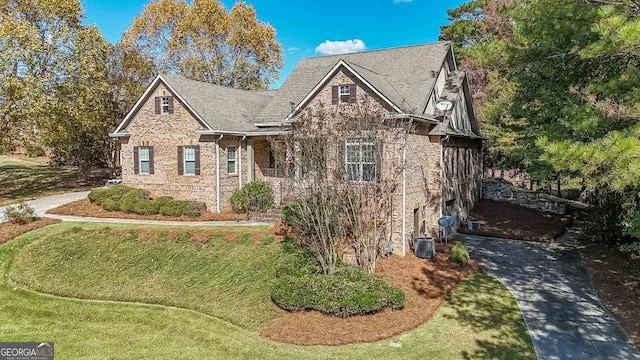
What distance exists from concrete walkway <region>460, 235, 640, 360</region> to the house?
352cm

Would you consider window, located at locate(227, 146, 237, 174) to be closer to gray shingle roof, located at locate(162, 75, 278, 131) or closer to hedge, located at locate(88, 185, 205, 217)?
gray shingle roof, located at locate(162, 75, 278, 131)

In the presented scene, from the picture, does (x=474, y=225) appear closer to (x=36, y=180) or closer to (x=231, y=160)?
(x=231, y=160)

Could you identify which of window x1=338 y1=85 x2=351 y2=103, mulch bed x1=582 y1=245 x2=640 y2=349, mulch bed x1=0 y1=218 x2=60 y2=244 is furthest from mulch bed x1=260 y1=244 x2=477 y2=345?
mulch bed x1=0 y1=218 x2=60 y2=244

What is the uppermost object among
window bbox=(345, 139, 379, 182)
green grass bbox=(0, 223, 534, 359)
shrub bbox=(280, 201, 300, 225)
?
window bbox=(345, 139, 379, 182)

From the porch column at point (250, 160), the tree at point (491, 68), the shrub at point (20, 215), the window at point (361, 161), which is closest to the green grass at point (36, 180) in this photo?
the shrub at point (20, 215)

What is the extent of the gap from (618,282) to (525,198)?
16059 mm

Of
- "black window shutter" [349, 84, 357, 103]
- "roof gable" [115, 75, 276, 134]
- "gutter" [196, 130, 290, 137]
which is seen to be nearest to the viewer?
"black window shutter" [349, 84, 357, 103]

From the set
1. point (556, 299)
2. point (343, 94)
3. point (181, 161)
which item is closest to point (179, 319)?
point (343, 94)

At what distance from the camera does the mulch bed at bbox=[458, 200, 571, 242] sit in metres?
20.5

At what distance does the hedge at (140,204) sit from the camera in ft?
66.8

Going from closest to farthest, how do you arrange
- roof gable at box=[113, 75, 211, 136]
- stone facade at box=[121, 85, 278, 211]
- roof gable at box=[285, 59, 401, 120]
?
1. roof gable at box=[285, 59, 401, 120]
2. roof gable at box=[113, 75, 211, 136]
3. stone facade at box=[121, 85, 278, 211]

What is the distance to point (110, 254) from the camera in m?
16.0

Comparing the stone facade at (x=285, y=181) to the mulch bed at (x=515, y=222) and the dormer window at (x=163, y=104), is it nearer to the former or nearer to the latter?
the dormer window at (x=163, y=104)

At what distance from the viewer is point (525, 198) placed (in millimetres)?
29094
